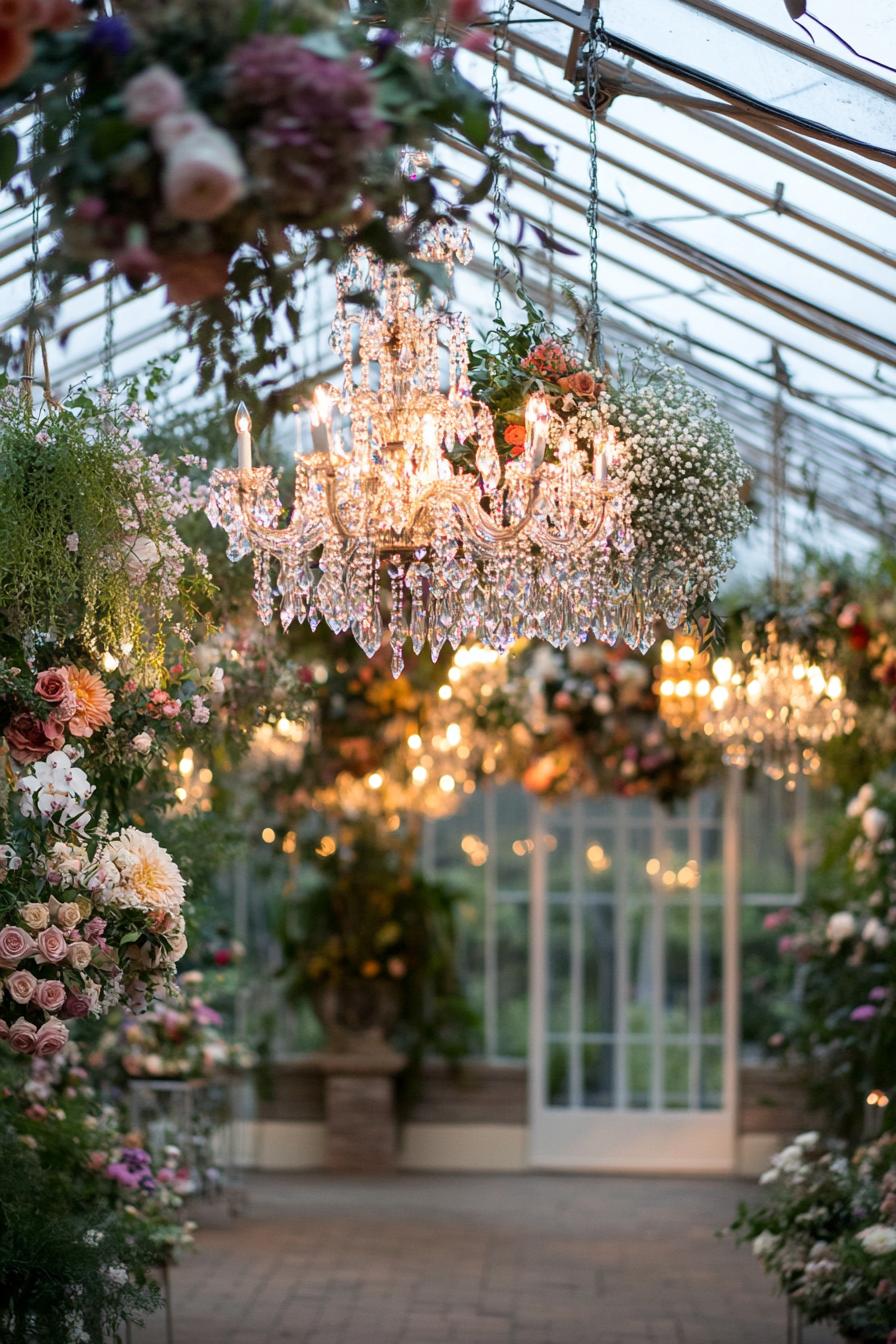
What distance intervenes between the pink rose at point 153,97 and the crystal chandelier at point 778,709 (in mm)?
4676

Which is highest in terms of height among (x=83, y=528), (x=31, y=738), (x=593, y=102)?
(x=593, y=102)

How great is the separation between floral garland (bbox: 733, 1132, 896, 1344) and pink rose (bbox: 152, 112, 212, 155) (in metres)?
3.54

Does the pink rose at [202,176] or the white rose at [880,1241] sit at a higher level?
the pink rose at [202,176]

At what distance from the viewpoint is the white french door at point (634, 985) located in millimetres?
9133

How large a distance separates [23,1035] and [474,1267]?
411cm

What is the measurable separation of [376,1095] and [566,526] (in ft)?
18.4

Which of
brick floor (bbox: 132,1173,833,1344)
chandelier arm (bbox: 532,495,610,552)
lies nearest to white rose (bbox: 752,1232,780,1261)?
brick floor (bbox: 132,1173,833,1344)

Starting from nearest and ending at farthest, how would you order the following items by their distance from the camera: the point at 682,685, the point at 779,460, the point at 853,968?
1. the point at 779,460
2. the point at 853,968
3. the point at 682,685

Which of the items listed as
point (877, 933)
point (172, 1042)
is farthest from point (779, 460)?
point (172, 1042)

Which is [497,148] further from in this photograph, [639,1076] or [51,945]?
[639,1076]

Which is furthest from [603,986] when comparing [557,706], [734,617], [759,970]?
[734,617]

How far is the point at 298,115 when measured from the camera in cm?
193

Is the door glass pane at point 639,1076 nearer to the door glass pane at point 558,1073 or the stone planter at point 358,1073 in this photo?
the door glass pane at point 558,1073

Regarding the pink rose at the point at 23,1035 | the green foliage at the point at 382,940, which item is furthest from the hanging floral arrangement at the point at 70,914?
the green foliage at the point at 382,940
